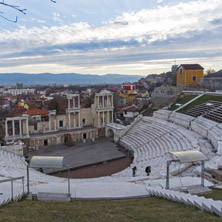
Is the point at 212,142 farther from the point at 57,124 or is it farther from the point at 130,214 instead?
the point at 57,124

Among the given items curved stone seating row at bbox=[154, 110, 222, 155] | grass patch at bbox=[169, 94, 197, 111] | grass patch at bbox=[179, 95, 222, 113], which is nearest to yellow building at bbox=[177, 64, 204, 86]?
grass patch at bbox=[169, 94, 197, 111]

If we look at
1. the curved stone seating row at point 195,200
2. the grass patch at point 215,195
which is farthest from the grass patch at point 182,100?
the curved stone seating row at point 195,200

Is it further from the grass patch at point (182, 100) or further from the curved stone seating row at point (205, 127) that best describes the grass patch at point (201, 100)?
the curved stone seating row at point (205, 127)

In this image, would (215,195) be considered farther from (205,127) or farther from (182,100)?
(182,100)

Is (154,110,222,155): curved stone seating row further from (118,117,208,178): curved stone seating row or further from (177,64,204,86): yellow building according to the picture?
(177,64,204,86): yellow building

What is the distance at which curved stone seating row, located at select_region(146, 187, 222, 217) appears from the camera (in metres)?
7.50

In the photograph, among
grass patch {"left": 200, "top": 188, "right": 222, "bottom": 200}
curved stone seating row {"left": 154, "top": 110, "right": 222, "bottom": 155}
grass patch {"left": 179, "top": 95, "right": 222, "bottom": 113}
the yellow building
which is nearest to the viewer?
grass patch {"left": 200, "top": 188, "right": 222, "bottom": 200}

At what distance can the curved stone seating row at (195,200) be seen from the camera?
7498mm

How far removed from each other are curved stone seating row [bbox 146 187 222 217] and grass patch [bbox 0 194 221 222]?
0.18m

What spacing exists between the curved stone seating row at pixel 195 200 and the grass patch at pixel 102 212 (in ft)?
0.60

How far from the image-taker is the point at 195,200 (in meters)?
8.41

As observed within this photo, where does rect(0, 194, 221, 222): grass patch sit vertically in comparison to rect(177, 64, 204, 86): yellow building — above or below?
below

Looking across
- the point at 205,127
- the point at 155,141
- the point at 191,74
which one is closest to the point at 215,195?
the point at 205,127

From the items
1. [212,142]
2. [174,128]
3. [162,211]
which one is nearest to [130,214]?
[162,211]
